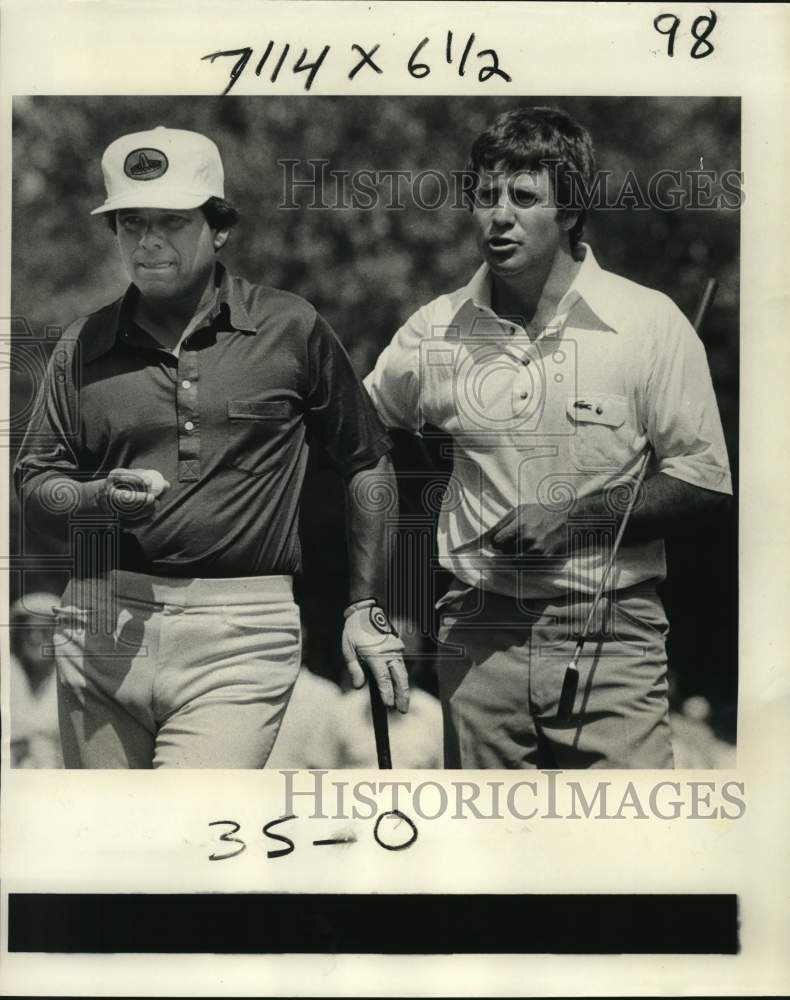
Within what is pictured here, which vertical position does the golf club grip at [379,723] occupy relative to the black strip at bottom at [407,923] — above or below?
above

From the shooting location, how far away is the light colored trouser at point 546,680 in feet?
10.9

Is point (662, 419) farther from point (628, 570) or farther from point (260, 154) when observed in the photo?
point (260, 154)

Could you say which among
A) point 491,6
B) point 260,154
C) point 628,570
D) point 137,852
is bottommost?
point 137,852

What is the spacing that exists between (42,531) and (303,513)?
0.65 m

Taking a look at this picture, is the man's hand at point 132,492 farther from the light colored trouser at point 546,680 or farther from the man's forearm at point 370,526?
the light colored trouser at point 546,680

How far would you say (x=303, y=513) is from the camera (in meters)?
3.34

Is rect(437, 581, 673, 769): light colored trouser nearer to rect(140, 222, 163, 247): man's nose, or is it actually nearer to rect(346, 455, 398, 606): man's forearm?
rect(346, 455, 398, 606): man's forearm

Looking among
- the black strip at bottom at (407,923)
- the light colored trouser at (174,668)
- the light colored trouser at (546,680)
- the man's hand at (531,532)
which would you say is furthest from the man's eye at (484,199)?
the black strip at bottom at (407,923)

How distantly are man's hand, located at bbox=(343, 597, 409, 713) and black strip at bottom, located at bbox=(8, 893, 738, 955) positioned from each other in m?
0.50

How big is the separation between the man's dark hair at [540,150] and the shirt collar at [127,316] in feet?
2.06

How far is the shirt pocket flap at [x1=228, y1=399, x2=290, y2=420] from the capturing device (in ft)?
10.8

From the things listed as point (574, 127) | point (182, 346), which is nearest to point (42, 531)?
point (182, 346)

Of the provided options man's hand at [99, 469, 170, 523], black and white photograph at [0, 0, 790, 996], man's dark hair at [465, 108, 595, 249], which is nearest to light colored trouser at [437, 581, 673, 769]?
black and white photograph at [0, 0, 790, 996]

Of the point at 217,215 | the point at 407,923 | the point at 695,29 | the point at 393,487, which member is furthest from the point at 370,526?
the point at 695,29
